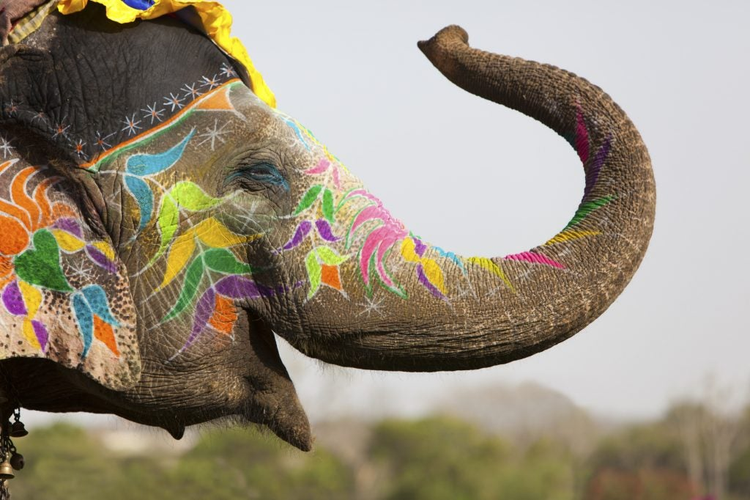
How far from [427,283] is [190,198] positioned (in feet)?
1.35

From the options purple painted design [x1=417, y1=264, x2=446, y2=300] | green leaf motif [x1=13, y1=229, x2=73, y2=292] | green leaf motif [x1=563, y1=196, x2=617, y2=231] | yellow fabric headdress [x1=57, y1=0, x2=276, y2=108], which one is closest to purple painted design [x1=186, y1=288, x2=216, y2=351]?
green leaf motif [x1=13, y1=229, x2=73, y2=292]

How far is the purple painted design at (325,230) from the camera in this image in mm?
2029

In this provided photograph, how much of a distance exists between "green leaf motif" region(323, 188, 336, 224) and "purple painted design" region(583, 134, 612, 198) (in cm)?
42

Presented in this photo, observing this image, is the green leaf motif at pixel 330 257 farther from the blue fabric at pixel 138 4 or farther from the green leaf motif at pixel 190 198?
the blue fabric at pixel 138 4

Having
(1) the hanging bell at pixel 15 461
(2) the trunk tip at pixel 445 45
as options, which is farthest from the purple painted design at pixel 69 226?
(2) the trunk tip at pixel 445 45

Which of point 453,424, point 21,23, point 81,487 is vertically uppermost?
point 21,23

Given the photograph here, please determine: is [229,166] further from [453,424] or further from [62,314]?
[453,424]

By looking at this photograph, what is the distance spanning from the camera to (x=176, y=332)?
2.02 metres

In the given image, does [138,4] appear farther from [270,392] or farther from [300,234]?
[270,392]

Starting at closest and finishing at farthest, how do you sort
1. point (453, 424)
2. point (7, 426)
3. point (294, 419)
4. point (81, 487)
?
point (294, 419) → point (7, 426) → point (81, 487) → point (453, 424)

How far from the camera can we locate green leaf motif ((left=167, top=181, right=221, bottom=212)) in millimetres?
2023

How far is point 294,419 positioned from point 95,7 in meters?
0.80

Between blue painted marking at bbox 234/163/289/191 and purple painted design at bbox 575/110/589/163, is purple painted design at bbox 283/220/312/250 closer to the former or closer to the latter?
blue painted marking at bbox 234/163/289/191

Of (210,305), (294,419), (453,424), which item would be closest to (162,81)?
(210,305)
